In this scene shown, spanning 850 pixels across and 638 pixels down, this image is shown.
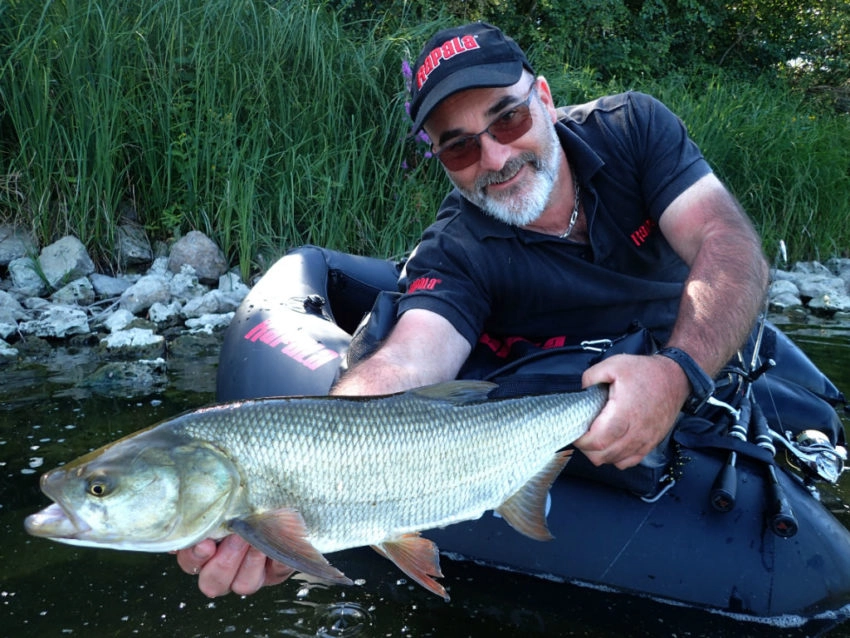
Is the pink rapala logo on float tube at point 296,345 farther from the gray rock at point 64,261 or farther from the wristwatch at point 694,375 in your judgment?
the gray rock at point 64,261

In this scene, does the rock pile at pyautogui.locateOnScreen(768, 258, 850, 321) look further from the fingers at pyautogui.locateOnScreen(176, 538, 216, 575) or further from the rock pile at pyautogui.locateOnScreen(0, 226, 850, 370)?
the fingers at pyautogui.locateOnScreen(176, 538, 216, 575)

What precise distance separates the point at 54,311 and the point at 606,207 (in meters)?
5.16

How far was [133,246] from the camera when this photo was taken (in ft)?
27.3

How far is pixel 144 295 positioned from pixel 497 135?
4.95 meters

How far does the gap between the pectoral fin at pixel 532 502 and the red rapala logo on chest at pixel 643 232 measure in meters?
1.52

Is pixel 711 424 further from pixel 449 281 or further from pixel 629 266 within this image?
pixel 449 281

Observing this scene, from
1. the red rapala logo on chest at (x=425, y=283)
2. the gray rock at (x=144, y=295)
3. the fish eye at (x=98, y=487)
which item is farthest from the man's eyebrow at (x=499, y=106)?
the gray rock at (x=144, y=295)

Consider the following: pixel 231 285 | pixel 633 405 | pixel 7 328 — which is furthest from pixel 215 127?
pixel 633 405

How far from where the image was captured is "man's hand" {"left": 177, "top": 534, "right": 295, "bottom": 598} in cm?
242

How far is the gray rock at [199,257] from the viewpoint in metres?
8.15

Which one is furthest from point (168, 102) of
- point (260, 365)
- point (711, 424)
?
point (711, 424)

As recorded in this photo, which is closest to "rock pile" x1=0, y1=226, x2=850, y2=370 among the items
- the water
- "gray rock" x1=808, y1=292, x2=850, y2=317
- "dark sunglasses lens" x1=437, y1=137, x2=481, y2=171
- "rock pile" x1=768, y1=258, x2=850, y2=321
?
the water

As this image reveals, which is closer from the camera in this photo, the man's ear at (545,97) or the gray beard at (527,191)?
the gray beard at (527,191)

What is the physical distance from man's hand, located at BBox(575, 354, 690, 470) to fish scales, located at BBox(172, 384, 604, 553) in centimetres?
17
